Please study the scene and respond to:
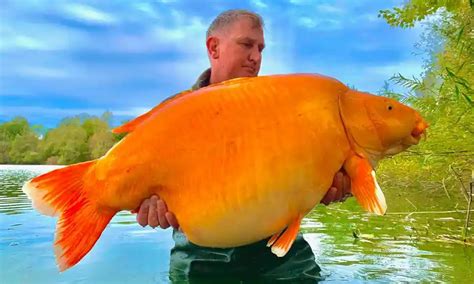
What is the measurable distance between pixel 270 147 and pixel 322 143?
0.16 m

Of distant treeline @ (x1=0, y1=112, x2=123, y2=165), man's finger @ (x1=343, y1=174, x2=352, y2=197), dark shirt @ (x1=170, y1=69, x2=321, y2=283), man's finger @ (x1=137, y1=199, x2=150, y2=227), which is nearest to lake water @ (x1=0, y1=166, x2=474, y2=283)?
dark shirt @ (x1=170, y1=69, x2=321, y2=283)

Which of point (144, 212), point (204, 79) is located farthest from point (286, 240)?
point (204, 79)

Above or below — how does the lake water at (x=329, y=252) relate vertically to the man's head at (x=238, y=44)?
below

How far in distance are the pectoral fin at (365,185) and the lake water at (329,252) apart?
1.17m

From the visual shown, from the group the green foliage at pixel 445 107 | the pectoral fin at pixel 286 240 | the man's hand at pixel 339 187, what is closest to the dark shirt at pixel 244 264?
the man's hand at pixel 339 187

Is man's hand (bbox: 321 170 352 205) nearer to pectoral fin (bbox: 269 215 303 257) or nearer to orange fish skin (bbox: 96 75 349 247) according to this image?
orange fish skin (bbox: 96 75 349 247)

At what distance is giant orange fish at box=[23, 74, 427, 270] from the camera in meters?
1.70

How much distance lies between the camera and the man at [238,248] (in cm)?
270

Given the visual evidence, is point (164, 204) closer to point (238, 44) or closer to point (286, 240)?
point (286, 240)

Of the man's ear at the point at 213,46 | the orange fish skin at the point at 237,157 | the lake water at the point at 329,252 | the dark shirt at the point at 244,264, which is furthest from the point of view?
the lake water at the point at 329,252

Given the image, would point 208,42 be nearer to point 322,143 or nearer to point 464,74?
point 322,143

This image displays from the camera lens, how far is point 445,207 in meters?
7.39

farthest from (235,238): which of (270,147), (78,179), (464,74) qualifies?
(464,74)

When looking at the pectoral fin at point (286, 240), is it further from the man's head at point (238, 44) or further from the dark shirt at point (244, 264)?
the man's head at point (238, 44)
